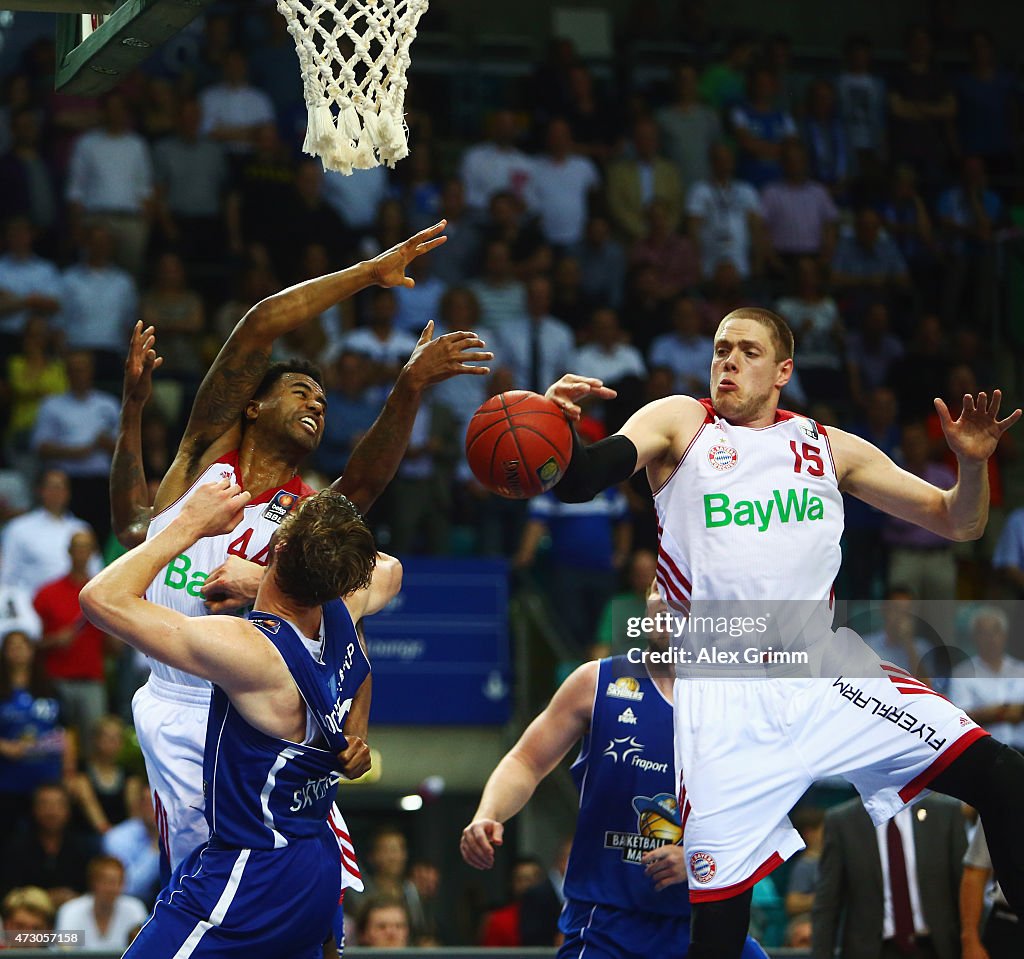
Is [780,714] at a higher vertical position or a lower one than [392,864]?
higher

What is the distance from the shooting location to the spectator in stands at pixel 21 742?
9695mm

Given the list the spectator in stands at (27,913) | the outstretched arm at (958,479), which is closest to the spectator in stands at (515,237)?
the spectator in stands at (27,913)

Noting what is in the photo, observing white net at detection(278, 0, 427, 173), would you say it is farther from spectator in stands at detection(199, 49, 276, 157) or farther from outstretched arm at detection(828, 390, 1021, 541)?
spectator in stands at detection(199, 49, 276, 157)

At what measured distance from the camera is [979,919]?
277 inches

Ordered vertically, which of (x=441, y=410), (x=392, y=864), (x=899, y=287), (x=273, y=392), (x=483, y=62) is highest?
(x=483, y=62)

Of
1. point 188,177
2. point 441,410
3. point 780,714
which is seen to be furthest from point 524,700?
point 780,714

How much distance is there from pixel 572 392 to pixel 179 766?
6.35 feet

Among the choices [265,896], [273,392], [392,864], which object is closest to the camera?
[265,896]

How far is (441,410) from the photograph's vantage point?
12.0 meters

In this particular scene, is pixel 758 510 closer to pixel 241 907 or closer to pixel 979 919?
pixel 241 907

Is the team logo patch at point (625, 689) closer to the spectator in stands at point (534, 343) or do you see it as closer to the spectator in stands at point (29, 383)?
the spectator in stands at point (534, 343)

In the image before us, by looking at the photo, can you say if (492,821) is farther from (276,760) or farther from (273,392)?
(273,392)

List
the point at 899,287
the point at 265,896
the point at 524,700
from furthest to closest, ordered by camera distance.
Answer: the point at 899,287 → the point at 524,700 → the point at 265,896

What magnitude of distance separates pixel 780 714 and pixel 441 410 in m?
6.85
